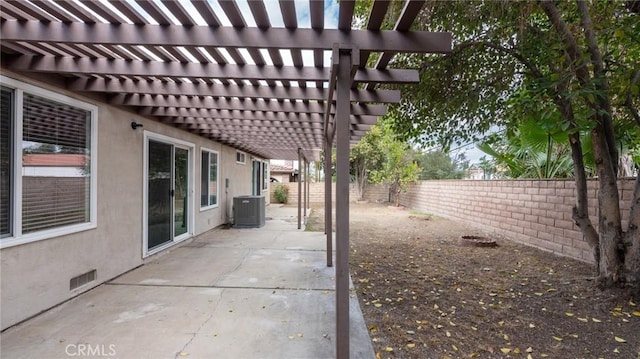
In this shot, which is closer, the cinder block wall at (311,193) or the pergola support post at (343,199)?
the pergola support post at (343,199)

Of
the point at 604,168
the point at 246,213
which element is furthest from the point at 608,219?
the point at 246,213

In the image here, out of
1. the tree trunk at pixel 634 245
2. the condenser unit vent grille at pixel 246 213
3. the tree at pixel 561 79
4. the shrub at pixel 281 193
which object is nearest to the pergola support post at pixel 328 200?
the tree at pixel 561 79

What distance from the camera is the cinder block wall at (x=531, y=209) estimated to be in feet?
17.4

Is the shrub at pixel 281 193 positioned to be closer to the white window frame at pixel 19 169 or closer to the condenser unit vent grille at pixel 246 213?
the condenser unit vent grille at pixel 246 213

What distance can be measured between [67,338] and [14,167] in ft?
5.23

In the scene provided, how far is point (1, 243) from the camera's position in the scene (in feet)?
9.15

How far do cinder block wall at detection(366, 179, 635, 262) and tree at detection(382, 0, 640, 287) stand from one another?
131 cm

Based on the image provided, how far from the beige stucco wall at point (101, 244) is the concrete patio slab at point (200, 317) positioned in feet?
0.58

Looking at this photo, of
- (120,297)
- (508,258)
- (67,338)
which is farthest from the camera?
(508,258)

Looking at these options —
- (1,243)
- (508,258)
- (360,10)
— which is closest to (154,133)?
(1,243)

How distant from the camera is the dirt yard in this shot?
272 cm

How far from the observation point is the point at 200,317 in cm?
321

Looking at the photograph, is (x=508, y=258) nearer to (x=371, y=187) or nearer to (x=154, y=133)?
(x=154, y=133)

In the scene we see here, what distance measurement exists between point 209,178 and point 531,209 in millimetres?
7217
